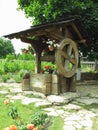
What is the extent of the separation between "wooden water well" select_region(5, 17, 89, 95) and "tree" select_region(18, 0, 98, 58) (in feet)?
9.12

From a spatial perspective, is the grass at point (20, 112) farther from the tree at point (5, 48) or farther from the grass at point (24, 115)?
the tree at point (5, 48)

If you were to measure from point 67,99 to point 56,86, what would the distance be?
0.81 m

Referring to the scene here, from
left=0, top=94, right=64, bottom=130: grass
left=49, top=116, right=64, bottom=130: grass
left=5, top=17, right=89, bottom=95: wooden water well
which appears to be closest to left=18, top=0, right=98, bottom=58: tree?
left=5, top=17, right=89, bottom=95: wooden water well

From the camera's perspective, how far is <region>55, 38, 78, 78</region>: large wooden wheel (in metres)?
9.16

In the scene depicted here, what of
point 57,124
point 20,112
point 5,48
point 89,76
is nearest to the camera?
point 57,124

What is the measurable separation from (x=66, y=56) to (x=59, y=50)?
1.64 feet

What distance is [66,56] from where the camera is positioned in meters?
9.50

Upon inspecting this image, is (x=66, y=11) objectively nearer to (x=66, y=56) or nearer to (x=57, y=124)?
(x=66, y=56)

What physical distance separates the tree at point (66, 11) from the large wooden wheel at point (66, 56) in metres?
3.23

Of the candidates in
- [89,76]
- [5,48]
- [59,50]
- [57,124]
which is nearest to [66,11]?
[89,76]

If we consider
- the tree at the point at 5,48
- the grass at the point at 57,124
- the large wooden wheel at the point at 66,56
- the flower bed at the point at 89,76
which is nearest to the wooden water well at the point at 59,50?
the large wooden wheel at the point at 66,56

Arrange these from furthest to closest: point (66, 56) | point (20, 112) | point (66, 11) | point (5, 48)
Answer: point (5, 48) < point (66, 11) < point (66, 56) < point (20, 112)

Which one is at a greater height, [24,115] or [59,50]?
[59,50]

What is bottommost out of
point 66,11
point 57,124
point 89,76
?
point 57,124
